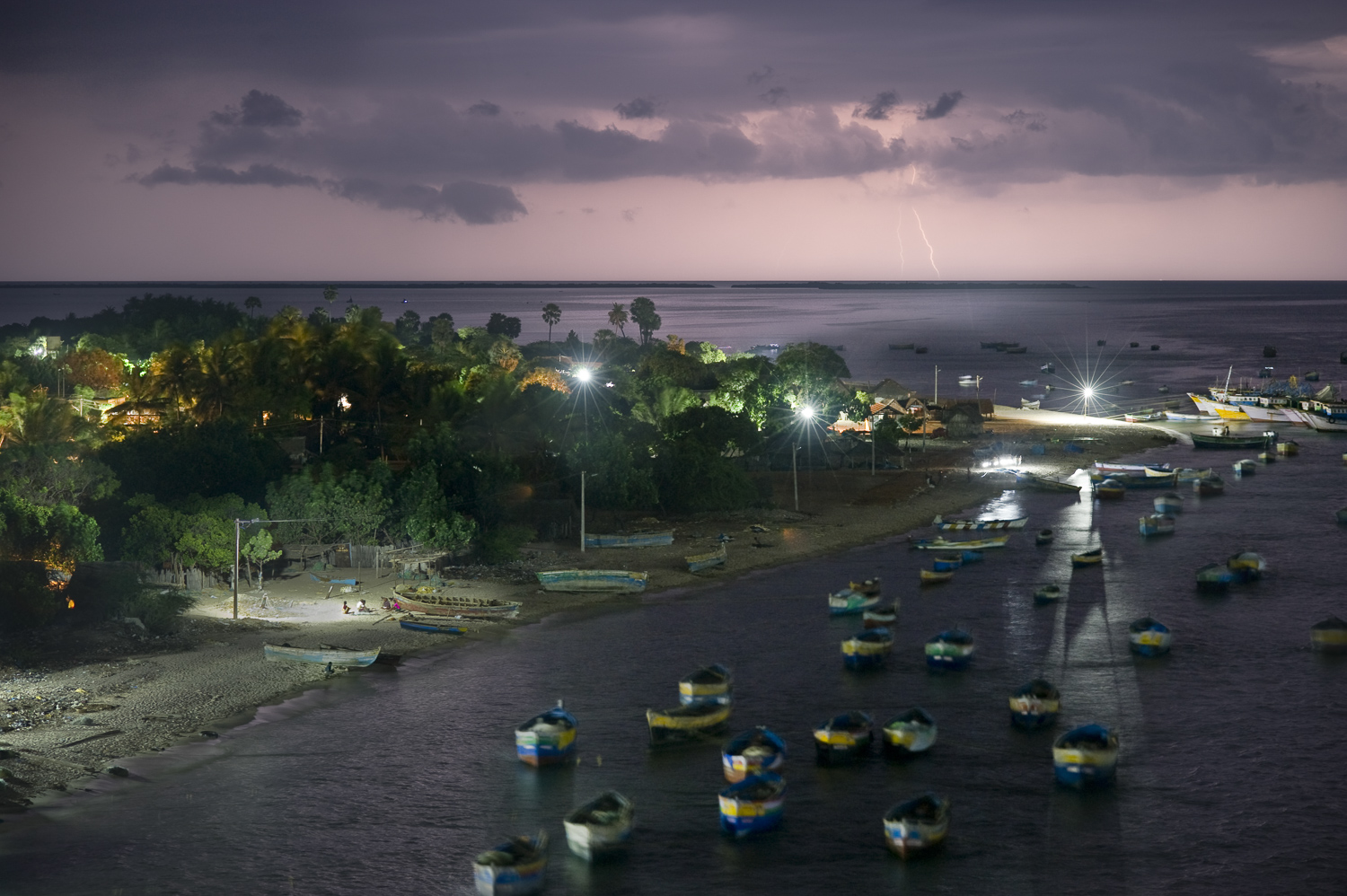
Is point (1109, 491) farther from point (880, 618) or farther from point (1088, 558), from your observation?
point (880, 618)

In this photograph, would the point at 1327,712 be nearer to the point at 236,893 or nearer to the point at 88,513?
the point at 236,893

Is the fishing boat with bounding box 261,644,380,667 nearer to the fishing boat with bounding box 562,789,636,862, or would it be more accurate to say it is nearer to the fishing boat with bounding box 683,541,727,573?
the fishing boat with bounding box 562,789,636,862

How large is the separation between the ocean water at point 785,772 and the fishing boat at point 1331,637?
0.70 m

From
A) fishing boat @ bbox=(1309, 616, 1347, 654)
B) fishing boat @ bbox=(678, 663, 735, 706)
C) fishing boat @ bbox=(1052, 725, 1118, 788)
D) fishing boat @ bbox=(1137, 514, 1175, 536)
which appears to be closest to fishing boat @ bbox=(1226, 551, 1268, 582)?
fishing boat @ bbox=(1137, 514, 1175, 536)

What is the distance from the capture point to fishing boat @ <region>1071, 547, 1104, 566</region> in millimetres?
62194

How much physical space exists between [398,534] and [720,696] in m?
22.9

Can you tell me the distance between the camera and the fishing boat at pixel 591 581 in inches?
2190

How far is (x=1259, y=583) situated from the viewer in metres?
59.0

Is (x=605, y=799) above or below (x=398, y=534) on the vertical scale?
below

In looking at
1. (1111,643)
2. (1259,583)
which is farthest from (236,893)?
(1259,583)

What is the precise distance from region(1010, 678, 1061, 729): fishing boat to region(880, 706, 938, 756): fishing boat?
12.2 ft

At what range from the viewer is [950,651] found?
45.3 m

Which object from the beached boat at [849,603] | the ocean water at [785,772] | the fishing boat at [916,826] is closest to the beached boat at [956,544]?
the ocean water at [785,772]

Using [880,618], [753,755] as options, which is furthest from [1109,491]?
[753,755]
